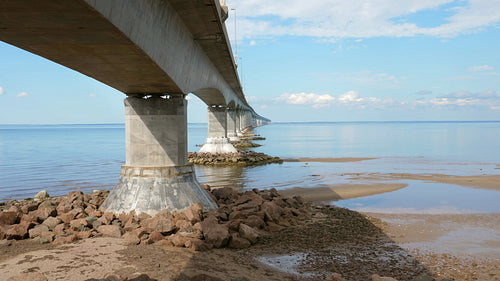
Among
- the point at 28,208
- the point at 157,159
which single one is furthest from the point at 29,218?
the point at 157,159

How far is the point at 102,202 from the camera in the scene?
12.1 metres

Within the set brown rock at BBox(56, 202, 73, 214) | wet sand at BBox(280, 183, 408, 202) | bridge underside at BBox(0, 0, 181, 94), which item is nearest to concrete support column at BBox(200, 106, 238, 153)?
wet sand at BBox(280, 183, 408, 202)

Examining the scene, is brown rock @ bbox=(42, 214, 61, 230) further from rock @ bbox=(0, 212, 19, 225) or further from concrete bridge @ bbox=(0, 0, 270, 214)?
concrete bridge @ bbox=(0, 0, 270, 214)

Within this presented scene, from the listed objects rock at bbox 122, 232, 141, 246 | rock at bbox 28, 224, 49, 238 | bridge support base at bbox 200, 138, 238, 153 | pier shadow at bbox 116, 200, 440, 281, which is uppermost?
bridge support base at bbox 200, 138, 238, 153

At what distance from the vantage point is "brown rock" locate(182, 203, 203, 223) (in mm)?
10227

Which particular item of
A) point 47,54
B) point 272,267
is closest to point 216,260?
point 272,267

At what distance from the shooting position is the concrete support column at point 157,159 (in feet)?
36.4

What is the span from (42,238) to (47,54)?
13.2 ft

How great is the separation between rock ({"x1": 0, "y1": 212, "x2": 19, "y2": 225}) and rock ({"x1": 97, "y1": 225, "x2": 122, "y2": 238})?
7.32ft

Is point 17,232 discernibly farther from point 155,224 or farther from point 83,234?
point 155,224

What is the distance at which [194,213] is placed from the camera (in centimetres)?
1041

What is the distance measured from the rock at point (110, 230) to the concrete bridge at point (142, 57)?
3.88ft

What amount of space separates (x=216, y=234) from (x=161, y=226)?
133 centimetres

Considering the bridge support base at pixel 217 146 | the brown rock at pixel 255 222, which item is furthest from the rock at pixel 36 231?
the bridge support base at pixel 217 146
